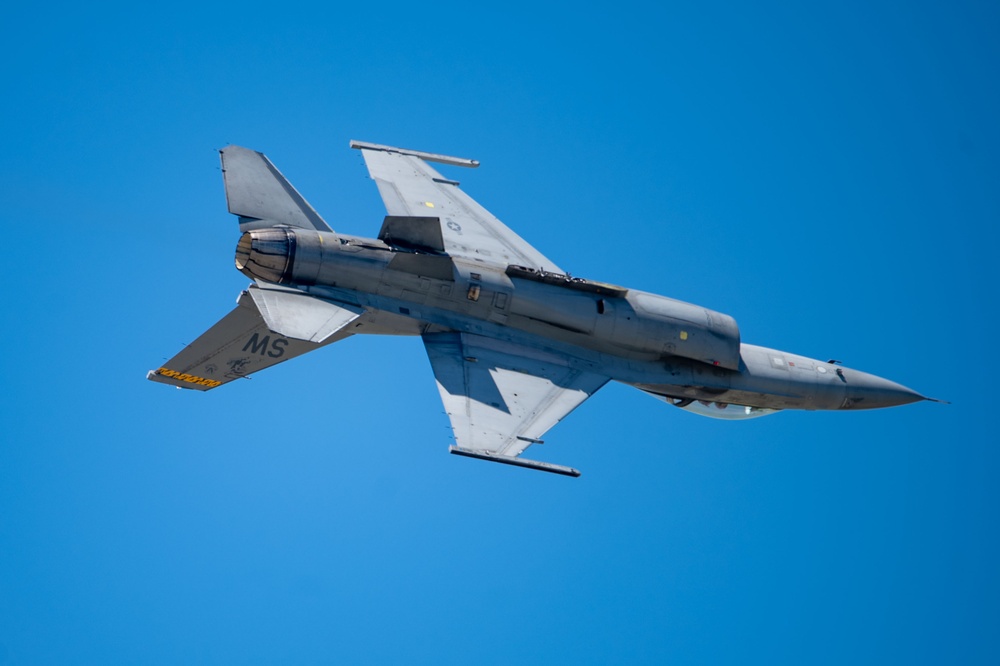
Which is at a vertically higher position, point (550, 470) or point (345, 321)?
point (345, 321)

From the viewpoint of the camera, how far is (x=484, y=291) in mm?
37969

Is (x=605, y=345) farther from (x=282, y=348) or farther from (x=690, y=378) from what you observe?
(x=282, y=348)

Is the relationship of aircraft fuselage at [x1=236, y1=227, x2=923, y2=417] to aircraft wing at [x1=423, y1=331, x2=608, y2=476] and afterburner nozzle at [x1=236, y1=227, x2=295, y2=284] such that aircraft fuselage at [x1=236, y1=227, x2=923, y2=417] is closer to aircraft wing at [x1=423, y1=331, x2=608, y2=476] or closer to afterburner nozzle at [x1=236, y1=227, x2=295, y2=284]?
afterburner nozzle at [x1=236, y1=227, x2=295, y2=284]

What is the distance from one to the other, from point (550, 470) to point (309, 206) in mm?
10518

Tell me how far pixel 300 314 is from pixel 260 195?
4.34 meters

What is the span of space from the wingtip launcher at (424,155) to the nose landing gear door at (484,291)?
8.97 m

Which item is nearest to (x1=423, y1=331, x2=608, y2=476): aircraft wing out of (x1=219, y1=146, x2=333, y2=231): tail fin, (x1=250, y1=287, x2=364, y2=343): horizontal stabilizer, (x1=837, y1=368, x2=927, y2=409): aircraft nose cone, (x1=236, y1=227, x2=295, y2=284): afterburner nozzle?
(x1=250, y1=287, x2=364, y2=343): horizontal stabilizer

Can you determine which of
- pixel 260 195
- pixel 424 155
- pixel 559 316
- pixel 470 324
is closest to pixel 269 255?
pixel 260 195

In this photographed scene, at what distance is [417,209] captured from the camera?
140 feet

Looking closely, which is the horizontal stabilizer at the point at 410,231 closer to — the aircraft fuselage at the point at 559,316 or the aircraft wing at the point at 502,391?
the aircraft fuselage at the point at 559,316

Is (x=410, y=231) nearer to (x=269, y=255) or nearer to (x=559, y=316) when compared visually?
(x=269, y=255)

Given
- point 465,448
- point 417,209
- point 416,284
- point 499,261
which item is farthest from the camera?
point 417,209

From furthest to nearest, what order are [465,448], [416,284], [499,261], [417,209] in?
[417,209] → [499,261] → [416,284] → [465,448]

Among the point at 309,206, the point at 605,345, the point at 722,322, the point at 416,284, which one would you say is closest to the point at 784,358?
the point at 722,322
